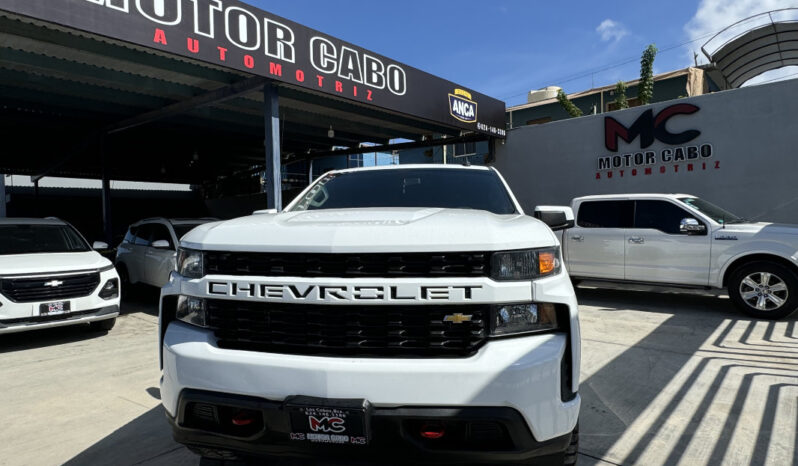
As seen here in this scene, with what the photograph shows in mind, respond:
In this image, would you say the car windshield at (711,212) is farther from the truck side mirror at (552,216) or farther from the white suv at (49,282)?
the white suv at (49,282)

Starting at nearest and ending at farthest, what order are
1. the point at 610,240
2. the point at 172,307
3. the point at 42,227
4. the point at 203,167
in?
the point at 172,307, the point at 42,227, the point at 610,240, the point at 203,167

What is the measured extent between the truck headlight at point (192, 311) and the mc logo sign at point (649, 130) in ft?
40.9

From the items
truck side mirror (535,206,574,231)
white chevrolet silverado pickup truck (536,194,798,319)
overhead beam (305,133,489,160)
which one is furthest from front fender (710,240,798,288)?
overhead beam (305,133,489,160)

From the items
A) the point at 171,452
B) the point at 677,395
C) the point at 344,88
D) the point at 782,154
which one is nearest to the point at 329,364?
the point at 171,452

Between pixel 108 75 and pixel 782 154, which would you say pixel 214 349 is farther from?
pixel 782 154

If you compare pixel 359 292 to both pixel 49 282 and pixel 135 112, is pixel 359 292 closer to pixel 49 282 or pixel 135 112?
pixel 49 282

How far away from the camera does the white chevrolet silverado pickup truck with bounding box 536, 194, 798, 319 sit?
6109 millimetres

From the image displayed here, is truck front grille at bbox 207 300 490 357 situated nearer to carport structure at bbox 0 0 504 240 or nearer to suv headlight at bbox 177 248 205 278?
suv headlight at bbox 177 248 205 278

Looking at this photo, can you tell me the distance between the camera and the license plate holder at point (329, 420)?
5.83 feet

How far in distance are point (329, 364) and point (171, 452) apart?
5.59 ft

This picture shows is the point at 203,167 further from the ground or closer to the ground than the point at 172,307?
further from the ground

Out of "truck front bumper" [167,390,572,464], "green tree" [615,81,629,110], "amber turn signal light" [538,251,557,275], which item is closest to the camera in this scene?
"truck front bumper" [167,390,572,464]

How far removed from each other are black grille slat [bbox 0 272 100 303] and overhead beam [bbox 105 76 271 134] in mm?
4213

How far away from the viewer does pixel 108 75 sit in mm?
8703
